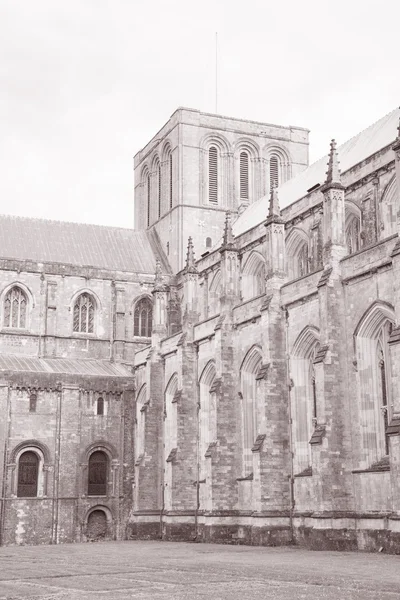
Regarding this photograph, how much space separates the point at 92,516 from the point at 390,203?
2395 cm

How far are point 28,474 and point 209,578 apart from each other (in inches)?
1175

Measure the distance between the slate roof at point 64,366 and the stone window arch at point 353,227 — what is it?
17266 millimetres

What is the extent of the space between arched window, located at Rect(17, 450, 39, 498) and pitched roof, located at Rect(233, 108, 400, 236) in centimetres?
1862

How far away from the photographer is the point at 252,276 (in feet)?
152

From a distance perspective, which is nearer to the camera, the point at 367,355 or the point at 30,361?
the point at 367,355

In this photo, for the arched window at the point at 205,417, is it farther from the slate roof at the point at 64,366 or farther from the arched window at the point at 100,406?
the slate roof at the point at 64,366

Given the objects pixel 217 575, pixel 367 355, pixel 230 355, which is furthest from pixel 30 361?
pixel 217 575

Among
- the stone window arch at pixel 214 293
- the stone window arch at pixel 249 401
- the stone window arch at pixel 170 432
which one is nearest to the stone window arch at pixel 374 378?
the stone window arch at pixel 249 401

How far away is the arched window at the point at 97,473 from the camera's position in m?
46.8

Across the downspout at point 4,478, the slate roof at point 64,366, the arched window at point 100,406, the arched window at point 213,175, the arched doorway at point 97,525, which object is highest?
the arched window at point 213,175

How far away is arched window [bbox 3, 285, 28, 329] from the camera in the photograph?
52125mm

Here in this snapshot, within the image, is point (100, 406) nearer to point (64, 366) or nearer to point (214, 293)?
point (64, 366)

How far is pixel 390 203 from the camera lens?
3556 centimetres

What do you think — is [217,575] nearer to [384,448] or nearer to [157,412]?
[384,448]
